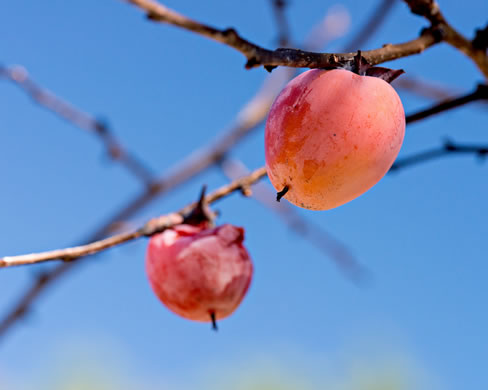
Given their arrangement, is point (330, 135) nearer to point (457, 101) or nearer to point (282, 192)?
point (282, 192)

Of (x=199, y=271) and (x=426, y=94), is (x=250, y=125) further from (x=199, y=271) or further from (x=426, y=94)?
(x=199, y=271)

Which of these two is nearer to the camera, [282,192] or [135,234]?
[282,192]

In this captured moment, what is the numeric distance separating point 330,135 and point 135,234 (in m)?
0.43

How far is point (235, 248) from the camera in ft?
3.66

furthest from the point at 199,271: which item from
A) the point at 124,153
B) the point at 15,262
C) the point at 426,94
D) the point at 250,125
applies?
the point at 426,94

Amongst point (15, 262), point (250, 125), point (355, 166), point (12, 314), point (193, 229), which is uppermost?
point (250, 125)

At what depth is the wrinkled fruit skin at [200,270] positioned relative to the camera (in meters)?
1.08

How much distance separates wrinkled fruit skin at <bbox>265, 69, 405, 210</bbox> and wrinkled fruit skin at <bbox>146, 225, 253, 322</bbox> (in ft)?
1.06

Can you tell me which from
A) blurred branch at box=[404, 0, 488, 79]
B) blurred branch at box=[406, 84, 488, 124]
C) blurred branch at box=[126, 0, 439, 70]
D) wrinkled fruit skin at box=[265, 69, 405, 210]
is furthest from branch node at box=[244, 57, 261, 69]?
blurred branch at box=[406, 84, 488, 124]

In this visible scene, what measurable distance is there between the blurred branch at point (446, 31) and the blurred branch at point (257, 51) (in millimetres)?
149

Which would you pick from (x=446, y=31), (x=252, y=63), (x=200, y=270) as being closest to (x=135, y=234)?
(x=200, y=270)

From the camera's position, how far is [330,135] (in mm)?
760

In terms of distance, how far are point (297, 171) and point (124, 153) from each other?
115 cm

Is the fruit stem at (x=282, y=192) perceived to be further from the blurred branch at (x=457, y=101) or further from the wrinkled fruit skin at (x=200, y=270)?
the blurred branch at (x=457, y=101)
